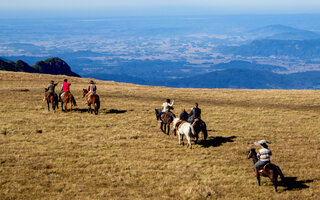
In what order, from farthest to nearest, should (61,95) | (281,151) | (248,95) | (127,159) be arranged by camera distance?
1. (248,95)
2. (61,95)
3. (281,151)
4. (127,159)

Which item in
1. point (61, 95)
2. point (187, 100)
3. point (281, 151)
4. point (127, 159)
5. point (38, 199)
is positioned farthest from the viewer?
point (187, 100)

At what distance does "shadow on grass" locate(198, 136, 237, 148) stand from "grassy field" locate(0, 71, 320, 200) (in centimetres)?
6

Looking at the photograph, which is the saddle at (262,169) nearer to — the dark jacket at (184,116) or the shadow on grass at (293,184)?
the shadow on grass at (293,184)

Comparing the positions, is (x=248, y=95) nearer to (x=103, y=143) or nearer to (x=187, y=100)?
(x=187, y=100)

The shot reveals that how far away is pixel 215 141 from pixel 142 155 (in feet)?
18.5

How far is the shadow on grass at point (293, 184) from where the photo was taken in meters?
15.2

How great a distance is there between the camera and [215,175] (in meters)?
16.6

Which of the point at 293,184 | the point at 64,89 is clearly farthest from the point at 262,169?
the point at 64,89

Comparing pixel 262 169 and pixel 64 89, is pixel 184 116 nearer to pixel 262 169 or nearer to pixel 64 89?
pixel 262 169

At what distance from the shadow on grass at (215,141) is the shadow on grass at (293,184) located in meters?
6.09

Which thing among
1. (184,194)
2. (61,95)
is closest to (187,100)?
(61,95)

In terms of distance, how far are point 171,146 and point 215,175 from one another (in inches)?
195

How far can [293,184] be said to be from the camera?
1551 cm

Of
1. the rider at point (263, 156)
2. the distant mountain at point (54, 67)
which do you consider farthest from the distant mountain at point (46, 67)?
the rider at point (263, 156)
